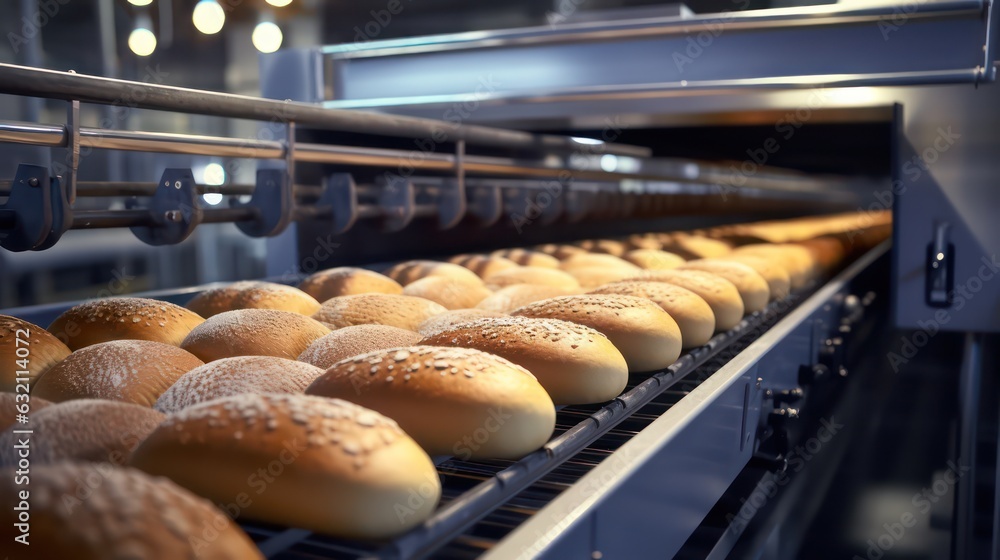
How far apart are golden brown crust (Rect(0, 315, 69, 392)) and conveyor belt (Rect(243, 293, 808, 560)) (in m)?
0.43

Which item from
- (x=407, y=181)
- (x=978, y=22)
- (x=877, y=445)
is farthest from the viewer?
(x=877, y=445)

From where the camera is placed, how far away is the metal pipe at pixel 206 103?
3.36ft

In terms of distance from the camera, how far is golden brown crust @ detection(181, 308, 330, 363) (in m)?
1.00

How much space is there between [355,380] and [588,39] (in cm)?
165

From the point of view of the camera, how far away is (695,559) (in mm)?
1120

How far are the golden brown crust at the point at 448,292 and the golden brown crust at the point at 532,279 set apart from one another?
5.5 inches

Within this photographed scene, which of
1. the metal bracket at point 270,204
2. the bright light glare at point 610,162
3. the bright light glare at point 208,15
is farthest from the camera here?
the bright light glare at point 208,15

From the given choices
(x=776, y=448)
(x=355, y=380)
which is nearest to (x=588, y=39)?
(x=776, y=448)

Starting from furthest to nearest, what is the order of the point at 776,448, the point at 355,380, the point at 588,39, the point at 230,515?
the point at 588,39
the point at 776,448
the point at 355,380
the point at 230,515

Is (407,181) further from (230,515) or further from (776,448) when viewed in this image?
(230,515)

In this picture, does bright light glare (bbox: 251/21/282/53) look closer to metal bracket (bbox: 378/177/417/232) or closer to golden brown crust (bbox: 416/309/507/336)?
metal bracket (bbox: 378/177/417/232)
